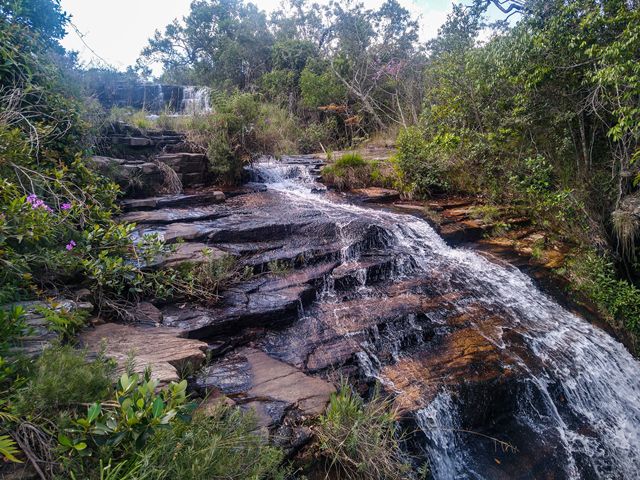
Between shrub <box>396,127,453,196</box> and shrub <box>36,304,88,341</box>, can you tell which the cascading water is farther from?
shrub <box>396,127,453,196</box>

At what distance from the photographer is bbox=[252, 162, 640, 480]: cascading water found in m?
3.30

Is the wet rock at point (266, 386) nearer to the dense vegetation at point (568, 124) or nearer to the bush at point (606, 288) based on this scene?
the dense vegetation at point (568, 124)

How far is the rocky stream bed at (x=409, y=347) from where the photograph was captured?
3209mm

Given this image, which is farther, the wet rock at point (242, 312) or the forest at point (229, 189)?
the wet rock at point (242, 312)

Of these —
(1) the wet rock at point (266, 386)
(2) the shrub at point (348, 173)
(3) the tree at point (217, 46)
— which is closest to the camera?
(1) the wet rock at point (266, 386)

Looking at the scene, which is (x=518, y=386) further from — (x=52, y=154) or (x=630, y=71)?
(x=52, y=154)

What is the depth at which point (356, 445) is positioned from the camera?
2.62 m

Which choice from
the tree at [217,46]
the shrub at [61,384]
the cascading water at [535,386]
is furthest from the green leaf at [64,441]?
the tree at [217,46]

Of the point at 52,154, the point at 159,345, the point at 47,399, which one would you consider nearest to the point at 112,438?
the point at 47,399

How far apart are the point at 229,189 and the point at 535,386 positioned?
304 inches

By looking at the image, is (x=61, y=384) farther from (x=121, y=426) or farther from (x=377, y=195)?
(x=377, y=195)

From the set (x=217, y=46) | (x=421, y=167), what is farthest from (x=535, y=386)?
(x=217, y=46)

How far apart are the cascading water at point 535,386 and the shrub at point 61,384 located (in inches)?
103

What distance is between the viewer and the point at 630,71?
14.4ft
